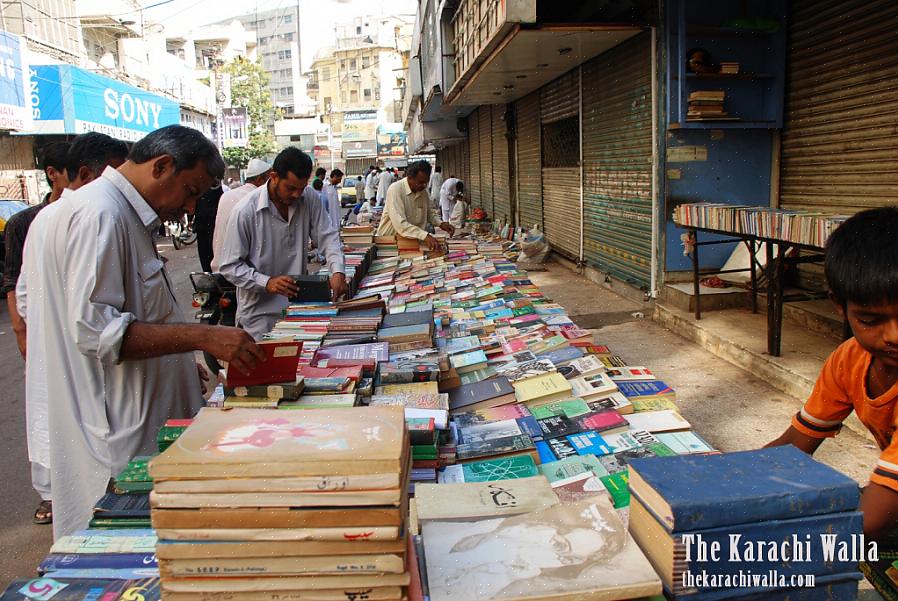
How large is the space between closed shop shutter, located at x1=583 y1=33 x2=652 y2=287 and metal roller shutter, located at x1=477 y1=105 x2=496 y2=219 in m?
7.09

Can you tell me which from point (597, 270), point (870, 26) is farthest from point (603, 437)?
point (597, 270)

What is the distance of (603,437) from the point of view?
2.13 meters

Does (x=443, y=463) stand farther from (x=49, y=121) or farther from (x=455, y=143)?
(x=455, y=143)

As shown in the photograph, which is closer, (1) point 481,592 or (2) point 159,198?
(1) point 481,592

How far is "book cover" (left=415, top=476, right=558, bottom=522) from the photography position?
51.6 inches

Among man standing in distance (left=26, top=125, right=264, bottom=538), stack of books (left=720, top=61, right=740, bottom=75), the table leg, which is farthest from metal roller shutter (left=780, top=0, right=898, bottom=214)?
man standing in distance (left=26, top=125, right=264, bottom=538)

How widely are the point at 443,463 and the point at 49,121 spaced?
17.3 meters

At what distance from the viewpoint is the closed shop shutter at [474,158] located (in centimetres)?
1733

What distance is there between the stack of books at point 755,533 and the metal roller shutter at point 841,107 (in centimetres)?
405

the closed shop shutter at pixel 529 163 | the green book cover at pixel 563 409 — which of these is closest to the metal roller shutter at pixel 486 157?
the closed shop shutter at pixel 529 163

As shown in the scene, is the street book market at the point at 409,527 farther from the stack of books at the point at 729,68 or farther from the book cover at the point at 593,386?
the stack of books at the point at 729,68

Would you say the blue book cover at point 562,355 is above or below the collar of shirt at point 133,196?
below

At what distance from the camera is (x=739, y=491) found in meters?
1.04

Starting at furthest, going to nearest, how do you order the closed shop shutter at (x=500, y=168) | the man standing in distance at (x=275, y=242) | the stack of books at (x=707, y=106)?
the closed shop shutter at (x=500, y=168)
the stack of books at (x=707, y=106)
the man standing in distance at (x=275, y=242)
